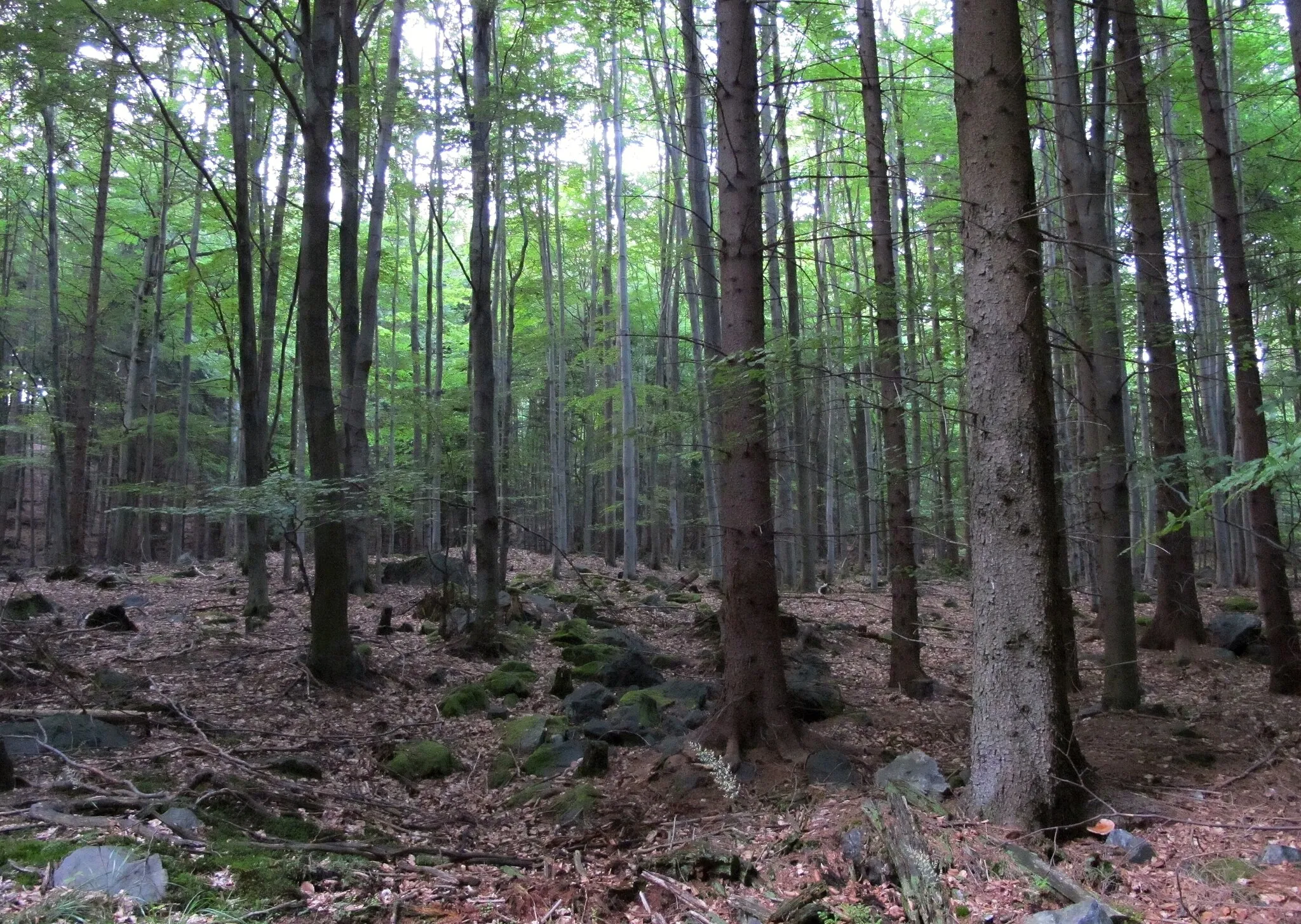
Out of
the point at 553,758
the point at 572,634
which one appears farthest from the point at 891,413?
the point at 572,634

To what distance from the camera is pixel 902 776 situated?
4.81 m

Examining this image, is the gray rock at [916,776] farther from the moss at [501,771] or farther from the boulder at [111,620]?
the boulder at [111,620]

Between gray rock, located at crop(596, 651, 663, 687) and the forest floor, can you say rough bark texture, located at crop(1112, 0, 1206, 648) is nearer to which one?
the forest floor

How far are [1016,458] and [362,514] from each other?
5.90 m

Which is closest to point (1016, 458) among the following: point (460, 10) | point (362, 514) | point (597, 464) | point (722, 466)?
point (722, 466)

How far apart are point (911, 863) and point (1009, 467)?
1.90m

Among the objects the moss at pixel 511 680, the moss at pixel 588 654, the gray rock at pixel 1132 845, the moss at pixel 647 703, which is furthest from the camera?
the moss at pixel 588 654

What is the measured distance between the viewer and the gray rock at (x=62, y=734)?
5.09 meters

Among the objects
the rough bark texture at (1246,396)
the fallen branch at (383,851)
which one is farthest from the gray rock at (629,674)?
the rough bark texture at (1246,396)

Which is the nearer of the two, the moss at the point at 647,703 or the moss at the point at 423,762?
the moss at the point at 423,762

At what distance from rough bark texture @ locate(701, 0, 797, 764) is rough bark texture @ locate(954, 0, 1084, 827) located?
6.20ft

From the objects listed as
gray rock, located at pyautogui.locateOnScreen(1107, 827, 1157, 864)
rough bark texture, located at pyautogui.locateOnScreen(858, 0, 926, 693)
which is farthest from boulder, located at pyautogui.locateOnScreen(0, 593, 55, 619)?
gray rock, located at pyautogui.locateOnScreen(1107, 827, 1157, 864)

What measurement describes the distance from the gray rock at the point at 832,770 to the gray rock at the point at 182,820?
3.67 meters

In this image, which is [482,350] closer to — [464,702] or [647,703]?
[464,702]
